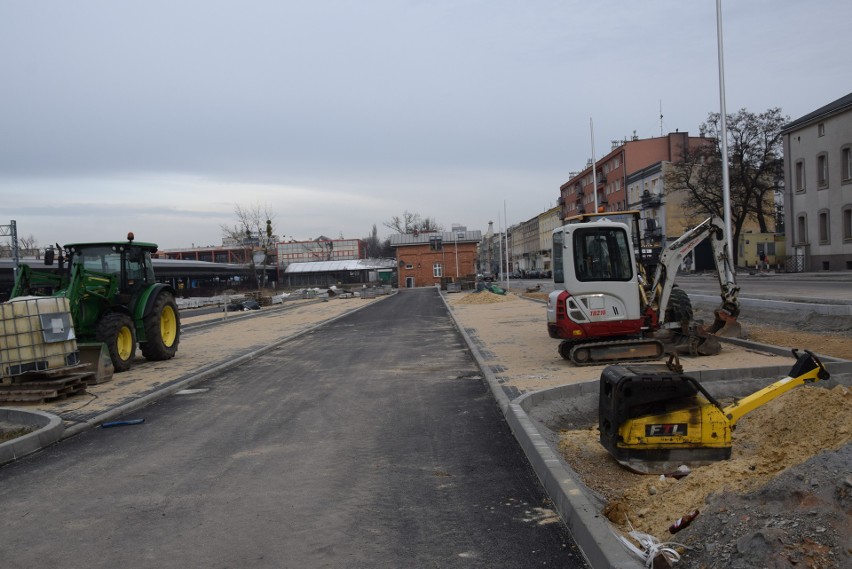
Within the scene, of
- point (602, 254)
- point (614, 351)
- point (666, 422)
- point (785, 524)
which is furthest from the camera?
point (602, 254)

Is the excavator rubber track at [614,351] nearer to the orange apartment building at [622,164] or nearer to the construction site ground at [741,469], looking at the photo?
the construction site ground at [741,469]

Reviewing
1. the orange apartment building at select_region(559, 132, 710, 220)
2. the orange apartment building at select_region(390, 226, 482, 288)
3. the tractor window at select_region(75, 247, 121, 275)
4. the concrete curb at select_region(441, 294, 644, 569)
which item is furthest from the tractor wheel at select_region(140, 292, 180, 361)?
the orange apartment building at select_region(390, 226, 482, 288)

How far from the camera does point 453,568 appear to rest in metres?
4.51

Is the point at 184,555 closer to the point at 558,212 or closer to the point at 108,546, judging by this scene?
the point at 108,546

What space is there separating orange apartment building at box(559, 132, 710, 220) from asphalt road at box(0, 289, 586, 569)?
64.5m

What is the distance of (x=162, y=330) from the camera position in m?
17.5

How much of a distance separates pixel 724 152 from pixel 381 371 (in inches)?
556

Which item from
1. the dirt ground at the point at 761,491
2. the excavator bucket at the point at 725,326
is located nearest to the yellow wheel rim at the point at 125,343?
the dirt ground at the point at 761,491

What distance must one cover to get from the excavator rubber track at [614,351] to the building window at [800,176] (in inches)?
1714

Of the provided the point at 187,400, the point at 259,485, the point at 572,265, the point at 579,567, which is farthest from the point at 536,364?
the point at 579,567

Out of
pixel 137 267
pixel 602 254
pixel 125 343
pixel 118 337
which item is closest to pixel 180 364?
pixel 125 343

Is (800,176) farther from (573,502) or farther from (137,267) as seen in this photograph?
(573,502)

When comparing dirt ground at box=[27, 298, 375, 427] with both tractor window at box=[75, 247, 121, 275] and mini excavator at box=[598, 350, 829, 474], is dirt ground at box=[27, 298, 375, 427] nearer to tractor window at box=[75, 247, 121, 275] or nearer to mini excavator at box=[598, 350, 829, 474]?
tractor window at box=[75, 247, 121, 275]

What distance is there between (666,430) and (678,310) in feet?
28.4
